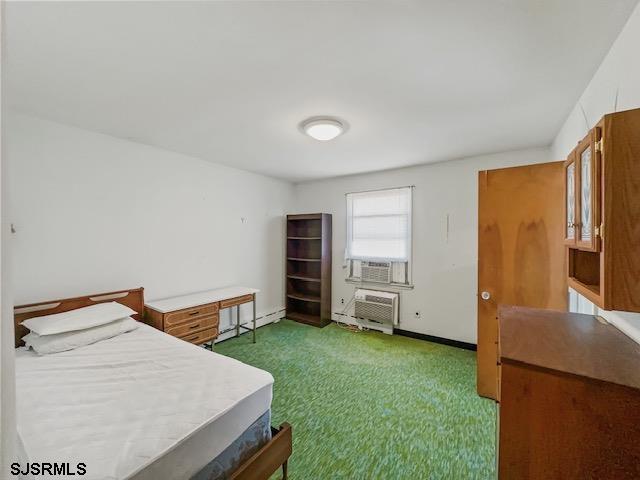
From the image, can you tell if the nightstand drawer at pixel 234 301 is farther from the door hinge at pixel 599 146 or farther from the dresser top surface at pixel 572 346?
the door hinge at pixel 599 146

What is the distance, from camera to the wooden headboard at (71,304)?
2.05 metres

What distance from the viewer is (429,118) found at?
7.09 feet

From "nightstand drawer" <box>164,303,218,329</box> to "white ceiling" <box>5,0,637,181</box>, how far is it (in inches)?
70.5

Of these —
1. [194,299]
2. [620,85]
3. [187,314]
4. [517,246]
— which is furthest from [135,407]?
[620,85]

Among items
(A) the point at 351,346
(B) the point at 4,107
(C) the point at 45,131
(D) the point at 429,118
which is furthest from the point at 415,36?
(A) the point at 351,346

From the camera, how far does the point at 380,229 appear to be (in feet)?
13.1

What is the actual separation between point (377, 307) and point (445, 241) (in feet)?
4.33

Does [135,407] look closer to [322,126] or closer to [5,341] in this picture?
[5,341]

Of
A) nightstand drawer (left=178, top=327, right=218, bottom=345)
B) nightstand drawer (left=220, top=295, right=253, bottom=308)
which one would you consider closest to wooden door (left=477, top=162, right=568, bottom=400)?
nightstand drawer (left=220, top=295, right=253, bottom=308)

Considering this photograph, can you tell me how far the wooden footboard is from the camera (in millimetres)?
1303

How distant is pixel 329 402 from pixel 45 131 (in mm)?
3359

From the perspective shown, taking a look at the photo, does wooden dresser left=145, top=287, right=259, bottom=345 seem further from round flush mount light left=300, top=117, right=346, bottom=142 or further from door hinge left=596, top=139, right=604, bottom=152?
door hinge left=596, top=139, right=604, bottom=152

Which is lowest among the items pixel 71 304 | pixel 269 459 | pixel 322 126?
pixel 269 459

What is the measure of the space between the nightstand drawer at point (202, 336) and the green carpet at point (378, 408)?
0.43m
